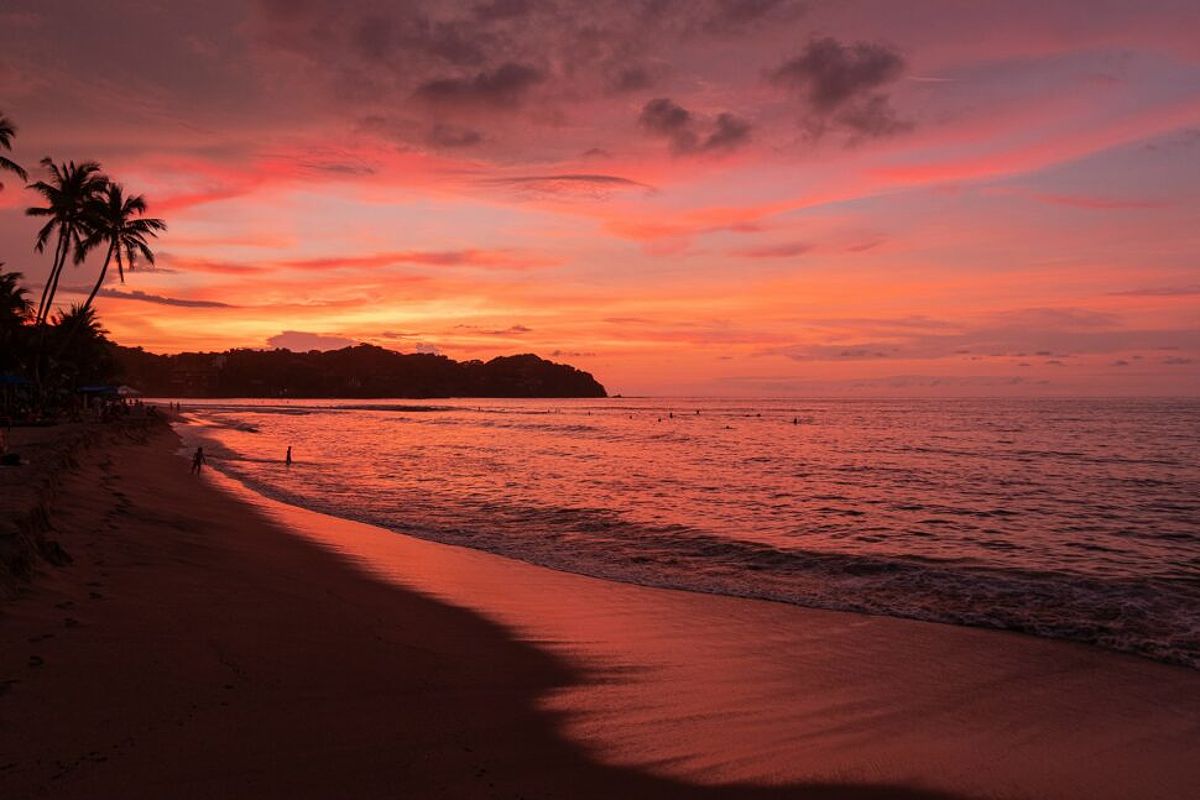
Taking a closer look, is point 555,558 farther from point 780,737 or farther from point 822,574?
point 780,737

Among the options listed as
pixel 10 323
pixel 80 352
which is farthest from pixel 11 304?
pixel 80 352

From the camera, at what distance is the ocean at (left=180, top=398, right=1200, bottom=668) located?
13867 mm

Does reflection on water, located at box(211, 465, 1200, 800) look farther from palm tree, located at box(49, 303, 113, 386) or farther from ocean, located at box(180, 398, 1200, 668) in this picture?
palm tree, located at box(49, 303, 113, 386)

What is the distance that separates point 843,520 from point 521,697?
730 inches

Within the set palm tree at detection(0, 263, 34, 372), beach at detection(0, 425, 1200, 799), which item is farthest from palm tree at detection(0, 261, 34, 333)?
beach at detection(0, 425, 1200, 799)

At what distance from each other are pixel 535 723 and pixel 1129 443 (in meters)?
75.4

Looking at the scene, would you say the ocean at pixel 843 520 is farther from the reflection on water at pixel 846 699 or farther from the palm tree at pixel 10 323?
the palm tree at pixel 10 323

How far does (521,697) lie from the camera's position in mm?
7738

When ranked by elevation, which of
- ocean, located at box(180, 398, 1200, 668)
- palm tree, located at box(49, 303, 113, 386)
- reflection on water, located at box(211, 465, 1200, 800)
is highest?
palm tree, located at box(49, 303, 113, 386)

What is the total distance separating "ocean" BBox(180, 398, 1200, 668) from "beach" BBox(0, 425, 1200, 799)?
227 centimetres

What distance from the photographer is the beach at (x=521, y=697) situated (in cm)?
566

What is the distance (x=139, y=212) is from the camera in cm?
5231

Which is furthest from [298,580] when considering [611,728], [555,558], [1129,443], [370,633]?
[1129,443]

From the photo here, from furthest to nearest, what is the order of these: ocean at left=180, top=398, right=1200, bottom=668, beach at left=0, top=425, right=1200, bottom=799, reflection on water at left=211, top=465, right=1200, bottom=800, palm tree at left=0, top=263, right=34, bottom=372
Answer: palm tree at left=0, top=263, right=34, bottom=372, ocean at left=180, top=398, right=1200, bottom=668, reflection on water at left=211, top=465, right=1200, bottom=800, beach at left=0, top=425, right=1200, bottom=799
